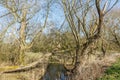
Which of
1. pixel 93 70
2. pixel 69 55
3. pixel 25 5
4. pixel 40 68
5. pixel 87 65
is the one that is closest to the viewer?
pixel 93 70

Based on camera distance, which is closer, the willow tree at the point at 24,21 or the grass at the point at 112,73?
the grass at the point at 112,73

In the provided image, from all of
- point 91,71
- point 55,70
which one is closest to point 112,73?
point 91,71

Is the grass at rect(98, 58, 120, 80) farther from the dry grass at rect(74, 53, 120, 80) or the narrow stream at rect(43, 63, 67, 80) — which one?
the narrow stream at rect(43, 63, 67, 80)

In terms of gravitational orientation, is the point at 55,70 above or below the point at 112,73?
below

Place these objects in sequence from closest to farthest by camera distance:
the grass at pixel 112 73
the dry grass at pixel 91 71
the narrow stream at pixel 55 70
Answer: the grass at pixel 112 73, the dry grass at pixel 91 71, the narrow stream at pixel 55 70

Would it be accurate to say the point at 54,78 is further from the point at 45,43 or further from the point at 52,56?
the point at 45,43

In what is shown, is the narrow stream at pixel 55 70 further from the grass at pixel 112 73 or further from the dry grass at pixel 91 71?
Result: the grass at pixel 112 73

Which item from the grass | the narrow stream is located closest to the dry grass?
the grass

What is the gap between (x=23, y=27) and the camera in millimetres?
27203

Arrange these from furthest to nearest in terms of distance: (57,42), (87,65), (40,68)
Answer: (57,42), (40,68), (87,65)

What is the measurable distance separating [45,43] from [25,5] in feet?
16.3

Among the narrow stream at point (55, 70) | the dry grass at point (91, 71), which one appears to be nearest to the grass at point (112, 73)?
the dry grass at point (91, 71)

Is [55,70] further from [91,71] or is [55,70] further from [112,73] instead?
[112,73]

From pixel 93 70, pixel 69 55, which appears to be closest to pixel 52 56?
pixel 69 55
